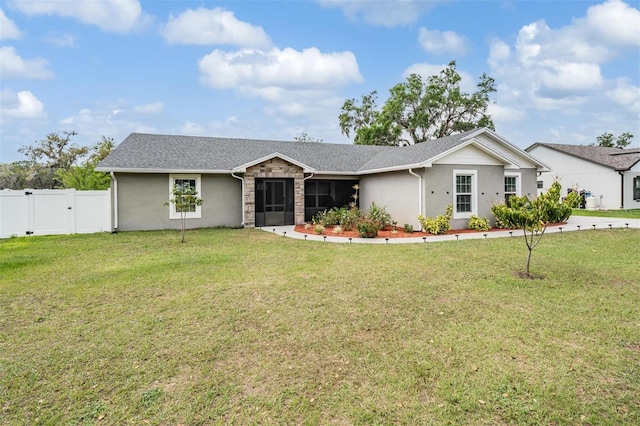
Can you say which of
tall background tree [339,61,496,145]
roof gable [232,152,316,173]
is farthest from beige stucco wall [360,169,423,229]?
tall background tree [339,61,496,145]

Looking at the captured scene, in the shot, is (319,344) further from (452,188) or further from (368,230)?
(452,188)

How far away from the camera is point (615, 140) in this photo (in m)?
48.9

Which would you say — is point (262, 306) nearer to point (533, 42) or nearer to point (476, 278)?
point (476, 278)

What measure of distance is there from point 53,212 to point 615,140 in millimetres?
63891

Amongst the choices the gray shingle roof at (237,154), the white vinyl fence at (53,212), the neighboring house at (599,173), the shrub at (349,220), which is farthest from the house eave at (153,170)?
the neighboring house at (599,173)

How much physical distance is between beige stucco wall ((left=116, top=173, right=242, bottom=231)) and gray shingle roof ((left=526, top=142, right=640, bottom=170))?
2525 cm

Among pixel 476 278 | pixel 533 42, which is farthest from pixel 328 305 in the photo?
pixel 533 42

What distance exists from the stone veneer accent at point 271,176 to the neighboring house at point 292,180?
0.14 ft

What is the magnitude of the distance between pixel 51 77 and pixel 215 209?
38.8ft

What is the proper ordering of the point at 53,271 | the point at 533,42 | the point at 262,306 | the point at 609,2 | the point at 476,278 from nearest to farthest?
the point at 262,306, the point at 476,278, the point at 53,271, the point at 609,2, the point at 533,42

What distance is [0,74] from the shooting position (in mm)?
17266

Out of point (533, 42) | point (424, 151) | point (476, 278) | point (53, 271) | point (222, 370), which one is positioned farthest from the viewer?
point (533, 42)

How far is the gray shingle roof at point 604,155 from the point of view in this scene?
2364 cm

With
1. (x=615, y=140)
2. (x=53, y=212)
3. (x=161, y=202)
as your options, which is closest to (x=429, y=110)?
(x=161, y=202)
